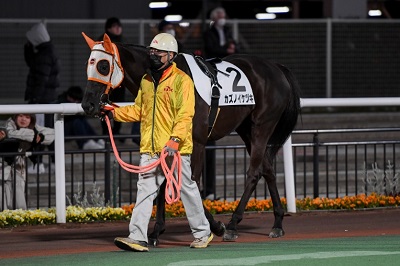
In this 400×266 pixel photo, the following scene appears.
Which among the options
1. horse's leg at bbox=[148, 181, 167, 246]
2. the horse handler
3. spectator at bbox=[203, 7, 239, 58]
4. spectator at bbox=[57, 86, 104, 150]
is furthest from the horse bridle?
spectator at bbox=[203, 7, 239, 58]

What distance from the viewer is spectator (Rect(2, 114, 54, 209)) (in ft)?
44.3

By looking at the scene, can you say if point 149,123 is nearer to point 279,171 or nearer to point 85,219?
point 85,219

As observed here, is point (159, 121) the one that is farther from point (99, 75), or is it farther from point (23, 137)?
point (23, 137)

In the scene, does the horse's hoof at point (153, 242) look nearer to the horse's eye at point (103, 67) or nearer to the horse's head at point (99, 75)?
the horse's head at point (99, 75)

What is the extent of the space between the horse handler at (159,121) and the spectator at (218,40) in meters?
6.76

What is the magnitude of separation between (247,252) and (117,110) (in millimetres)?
1627

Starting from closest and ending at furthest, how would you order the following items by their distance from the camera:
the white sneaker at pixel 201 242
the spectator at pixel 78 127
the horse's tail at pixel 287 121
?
the white sneaker at pixel 201 242
the horse's tail at pixel 287 121
the spectator at pixel 78 127

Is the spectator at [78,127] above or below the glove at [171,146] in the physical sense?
below

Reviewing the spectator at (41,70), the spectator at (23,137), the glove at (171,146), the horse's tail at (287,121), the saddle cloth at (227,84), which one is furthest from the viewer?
the spectator at (41,70)

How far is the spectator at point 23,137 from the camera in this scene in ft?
44.3

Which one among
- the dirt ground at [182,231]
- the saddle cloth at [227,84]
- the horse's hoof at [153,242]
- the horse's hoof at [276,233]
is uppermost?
the saddle cloth at [227,84]

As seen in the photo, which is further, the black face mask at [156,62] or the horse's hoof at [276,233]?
the horse's hoof at [276,233]

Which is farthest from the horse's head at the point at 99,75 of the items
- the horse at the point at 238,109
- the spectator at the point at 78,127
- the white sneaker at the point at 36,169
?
the spectator at the point at 78,127

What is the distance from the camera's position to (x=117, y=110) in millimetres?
10711
